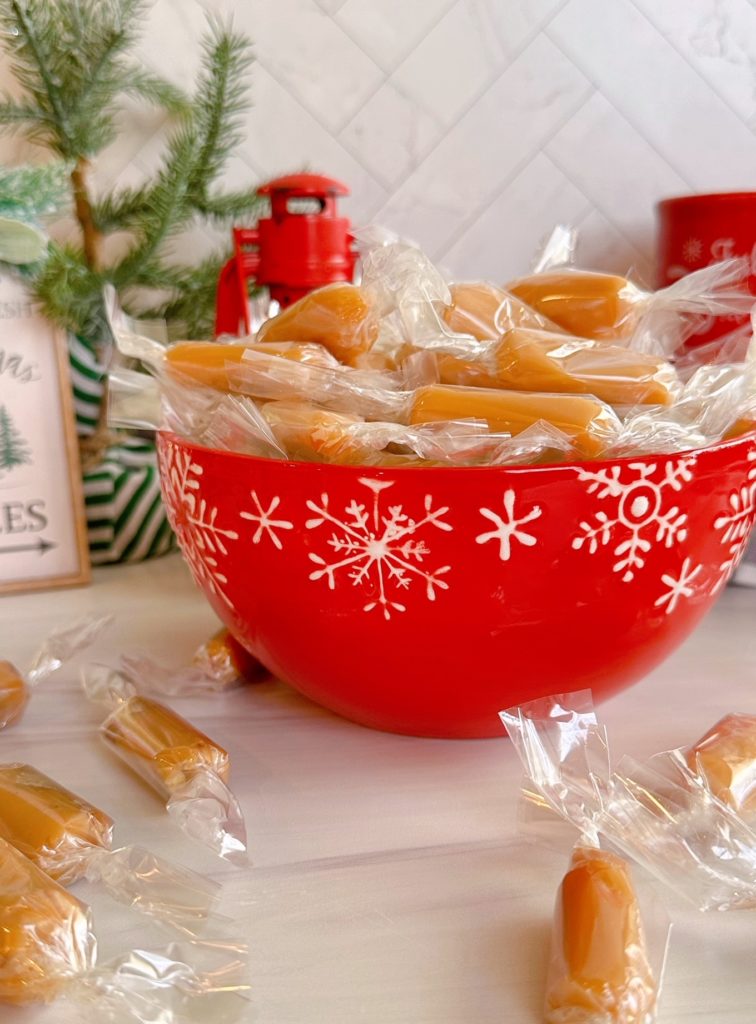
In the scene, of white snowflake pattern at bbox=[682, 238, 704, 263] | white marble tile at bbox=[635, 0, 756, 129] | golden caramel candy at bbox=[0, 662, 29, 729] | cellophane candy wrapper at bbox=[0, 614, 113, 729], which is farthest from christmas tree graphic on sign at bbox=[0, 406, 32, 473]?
white marble tile at bbox=[635, 0, 756, 129]

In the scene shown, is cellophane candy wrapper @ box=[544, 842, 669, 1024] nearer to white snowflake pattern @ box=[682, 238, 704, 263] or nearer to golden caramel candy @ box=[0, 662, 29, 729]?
golden caramel candy @ box=[0, 662, 29, 729]

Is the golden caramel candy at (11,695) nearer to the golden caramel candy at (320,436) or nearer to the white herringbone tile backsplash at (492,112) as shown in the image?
the golden caramel candy at (320,436)

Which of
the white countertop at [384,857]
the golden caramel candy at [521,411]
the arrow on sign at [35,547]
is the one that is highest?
the golden caramel candy at [521,411]

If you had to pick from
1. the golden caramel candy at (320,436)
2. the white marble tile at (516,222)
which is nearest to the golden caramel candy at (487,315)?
the golden caramel candy at (320,436)

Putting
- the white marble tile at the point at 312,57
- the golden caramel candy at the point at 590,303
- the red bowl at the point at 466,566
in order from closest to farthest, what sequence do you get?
the red bowl at the point at 466,566
the golden caramel candy at the point at 590,303
the white marble tile at the point at 312,57

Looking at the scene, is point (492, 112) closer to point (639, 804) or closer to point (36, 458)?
point (36, 458)

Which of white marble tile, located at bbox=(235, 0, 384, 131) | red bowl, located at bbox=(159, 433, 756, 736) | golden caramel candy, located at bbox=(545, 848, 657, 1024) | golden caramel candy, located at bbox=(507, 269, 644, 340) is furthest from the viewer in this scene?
white marble tile, located at bbox=(235, 0, 384, 131)
